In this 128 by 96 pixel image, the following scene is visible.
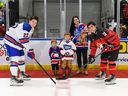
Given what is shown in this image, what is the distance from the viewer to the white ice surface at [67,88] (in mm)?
4414

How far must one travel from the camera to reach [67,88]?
478cm

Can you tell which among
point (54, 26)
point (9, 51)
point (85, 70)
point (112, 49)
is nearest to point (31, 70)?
point (85, 70)

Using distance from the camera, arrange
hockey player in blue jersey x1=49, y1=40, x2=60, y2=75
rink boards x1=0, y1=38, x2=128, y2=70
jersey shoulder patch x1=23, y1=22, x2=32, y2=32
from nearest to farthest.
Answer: jersey shoulder patch x1=23, y1=22, x2=32, y2=32 → hockey player in blue jersey x1=49, y1=40, x2=60, y2=75 → rink boards x1=0, y1=38, x2=128, y2=70

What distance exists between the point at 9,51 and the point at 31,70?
5.70 feet

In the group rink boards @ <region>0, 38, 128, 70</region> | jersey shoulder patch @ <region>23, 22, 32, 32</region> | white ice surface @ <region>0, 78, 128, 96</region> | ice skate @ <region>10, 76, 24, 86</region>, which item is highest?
jersey shoulder patch @ <region>23, 22, 32, 32</region>

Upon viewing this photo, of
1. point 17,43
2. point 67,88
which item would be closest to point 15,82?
point 17,43

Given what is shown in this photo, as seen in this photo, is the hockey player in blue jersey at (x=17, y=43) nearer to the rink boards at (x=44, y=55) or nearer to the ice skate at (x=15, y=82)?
the ice skate at (x=15, y=82)

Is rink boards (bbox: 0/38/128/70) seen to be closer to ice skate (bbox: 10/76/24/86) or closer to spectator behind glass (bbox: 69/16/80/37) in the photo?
spectator behind glass (bbox: 69/16/80/37)

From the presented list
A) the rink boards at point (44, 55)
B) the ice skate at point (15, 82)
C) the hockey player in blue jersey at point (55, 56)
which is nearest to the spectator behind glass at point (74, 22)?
the hockey player in blue jersey at point (55, 56)

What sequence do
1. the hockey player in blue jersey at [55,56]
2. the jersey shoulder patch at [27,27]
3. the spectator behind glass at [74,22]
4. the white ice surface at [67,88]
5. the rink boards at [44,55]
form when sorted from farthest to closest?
the rink boards at [44,55] → the hockey player in blue jersey at [55,56] → the spectator behind glass at [74,22] → the jersey shoulder patch at [27,27] → the white ice surface at [67,88]

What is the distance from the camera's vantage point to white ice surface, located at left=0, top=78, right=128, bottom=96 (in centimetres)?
441

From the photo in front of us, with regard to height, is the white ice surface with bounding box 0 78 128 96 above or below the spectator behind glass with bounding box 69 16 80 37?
below

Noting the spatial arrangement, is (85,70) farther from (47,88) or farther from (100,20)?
(100,20)

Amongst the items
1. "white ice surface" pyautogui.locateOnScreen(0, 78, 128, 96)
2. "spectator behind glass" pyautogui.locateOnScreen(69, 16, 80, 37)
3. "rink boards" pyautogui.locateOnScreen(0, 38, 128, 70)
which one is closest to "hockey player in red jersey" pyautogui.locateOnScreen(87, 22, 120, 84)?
A: "white ice surface" pyautogui.locateOnScreen(0, 78, 128, 96)
